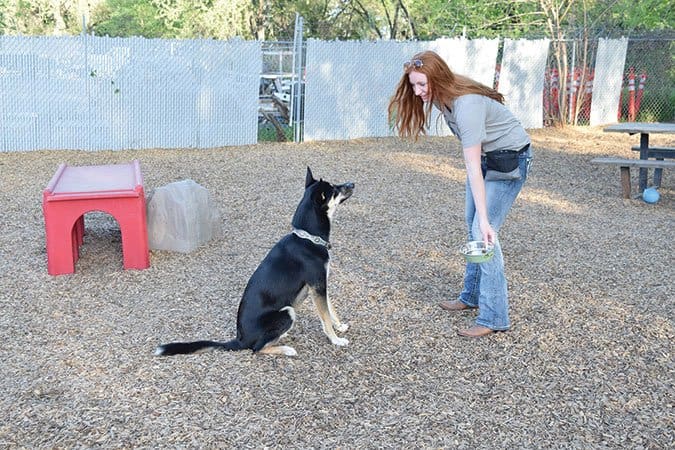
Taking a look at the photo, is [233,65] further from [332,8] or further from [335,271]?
[332,8]

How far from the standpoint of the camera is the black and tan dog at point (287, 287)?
4.11m

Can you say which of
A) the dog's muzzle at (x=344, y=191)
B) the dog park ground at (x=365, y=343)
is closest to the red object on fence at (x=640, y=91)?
the dog park ground at (x=365, y=343)

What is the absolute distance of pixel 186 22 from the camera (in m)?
23.1

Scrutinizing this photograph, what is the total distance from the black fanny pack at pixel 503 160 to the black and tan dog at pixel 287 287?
981 mm

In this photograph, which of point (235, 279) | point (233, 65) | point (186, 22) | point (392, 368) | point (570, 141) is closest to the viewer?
point (392, 368)

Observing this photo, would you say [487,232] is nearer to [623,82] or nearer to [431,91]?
[431,91]

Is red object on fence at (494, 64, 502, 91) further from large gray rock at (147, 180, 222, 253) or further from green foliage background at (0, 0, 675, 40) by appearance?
large gray rock at (147, 180, 222, 253)

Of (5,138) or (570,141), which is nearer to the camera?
(5,138)

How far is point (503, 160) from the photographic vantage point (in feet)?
13.7

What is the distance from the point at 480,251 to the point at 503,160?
547 millimetres

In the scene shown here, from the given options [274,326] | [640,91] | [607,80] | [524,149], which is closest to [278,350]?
[274,326]

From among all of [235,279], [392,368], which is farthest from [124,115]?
[392,368]

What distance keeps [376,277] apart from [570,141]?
966cm

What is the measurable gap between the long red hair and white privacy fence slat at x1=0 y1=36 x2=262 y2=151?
918 centimetres
